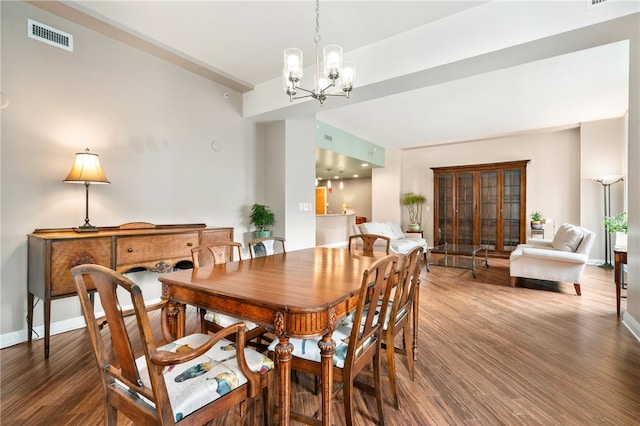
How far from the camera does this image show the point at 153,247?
2895 millimetres

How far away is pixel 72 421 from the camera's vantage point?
1.62 metres

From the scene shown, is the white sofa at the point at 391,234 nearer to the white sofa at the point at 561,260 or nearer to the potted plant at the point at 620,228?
the white sofa at the point at 561,260

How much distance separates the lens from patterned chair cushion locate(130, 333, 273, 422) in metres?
1.07

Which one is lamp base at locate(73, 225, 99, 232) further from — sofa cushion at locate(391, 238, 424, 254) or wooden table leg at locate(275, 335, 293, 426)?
sofa cushion at locate(391, 238, 424, 254)

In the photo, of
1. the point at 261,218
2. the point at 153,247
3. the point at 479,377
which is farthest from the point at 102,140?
the point at 479,377

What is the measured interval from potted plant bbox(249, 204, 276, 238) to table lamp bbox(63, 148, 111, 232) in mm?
2002

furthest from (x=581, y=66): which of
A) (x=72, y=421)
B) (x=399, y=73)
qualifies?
(x=72, y=421)

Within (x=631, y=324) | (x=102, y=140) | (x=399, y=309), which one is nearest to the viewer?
(x=399, y=309)

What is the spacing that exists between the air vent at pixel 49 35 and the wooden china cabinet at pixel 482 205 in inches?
296

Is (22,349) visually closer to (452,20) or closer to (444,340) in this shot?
(444,340)

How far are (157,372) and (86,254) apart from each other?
6.72ft

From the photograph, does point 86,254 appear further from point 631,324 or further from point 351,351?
point 631,324

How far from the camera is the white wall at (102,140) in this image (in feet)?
8.42

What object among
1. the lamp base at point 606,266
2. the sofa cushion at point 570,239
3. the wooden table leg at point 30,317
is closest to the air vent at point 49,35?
the wooden table leg at point 30,317
